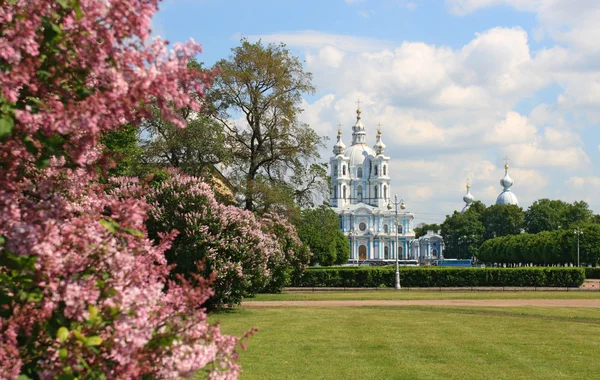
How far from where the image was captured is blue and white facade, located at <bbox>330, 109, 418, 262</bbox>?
559 ft

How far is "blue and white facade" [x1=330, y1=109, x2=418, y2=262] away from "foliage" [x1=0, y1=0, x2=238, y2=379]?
160800mm

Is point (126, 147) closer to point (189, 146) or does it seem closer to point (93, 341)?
point (189, 146)

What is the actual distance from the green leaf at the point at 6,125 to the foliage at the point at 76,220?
0.5 inches

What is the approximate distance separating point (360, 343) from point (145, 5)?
16.1 metres

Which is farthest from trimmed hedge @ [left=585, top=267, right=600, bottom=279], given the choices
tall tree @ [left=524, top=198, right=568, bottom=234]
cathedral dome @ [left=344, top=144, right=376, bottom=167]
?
cathedral dome @ [left=344, top=144, right=376, bottom=167]

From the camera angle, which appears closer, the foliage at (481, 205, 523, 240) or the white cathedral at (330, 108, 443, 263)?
the foliage at (481, 205, 523, 240)

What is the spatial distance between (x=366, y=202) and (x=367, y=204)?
8.31 feet

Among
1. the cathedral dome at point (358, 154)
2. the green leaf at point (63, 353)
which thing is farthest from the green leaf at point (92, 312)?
the cathedral dome at point (358, 154)

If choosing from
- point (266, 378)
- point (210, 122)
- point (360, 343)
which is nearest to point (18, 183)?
point (266, 378)

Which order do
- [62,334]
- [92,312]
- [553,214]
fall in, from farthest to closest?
[553,214]
[92,312]
[62,334]

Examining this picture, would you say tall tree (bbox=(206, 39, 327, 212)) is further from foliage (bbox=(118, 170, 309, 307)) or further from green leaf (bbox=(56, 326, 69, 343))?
green leaf (bbox=(56, 326, 69, 343))

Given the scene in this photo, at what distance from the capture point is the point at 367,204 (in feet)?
577

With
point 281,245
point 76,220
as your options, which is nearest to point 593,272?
point 281,245

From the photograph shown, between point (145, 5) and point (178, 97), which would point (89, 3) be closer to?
point (145, 5)
